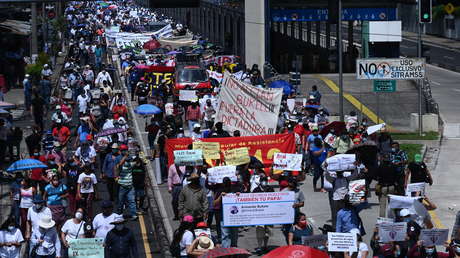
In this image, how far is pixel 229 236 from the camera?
19.0 meters

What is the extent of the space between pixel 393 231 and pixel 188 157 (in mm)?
6537

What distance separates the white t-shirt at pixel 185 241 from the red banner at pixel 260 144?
858cm

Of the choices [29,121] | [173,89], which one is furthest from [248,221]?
[173,89]

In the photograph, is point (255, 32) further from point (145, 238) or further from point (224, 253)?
point (224, 253)

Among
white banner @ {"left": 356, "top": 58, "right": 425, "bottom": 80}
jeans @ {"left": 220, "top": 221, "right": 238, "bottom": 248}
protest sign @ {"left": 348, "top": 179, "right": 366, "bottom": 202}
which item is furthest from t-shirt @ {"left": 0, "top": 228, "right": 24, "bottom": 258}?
white banner @ {"left": 356, "top": 58, "right": 425, "bottom": 80}

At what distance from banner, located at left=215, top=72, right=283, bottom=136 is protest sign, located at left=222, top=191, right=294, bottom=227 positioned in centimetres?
967

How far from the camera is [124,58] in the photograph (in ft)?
186

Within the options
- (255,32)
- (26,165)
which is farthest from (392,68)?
(255,32)

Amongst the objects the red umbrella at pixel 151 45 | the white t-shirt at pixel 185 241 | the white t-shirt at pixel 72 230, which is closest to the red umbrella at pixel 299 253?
the white t-shirt at pixel 185 241

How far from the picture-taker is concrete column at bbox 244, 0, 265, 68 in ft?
181

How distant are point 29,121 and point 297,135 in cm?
1375

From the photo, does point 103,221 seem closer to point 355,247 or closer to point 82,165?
point 355,247

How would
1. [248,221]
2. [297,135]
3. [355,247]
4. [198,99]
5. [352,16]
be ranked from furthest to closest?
[352,16]
[198,99]
[297,135]
[248,221]
[355,247]

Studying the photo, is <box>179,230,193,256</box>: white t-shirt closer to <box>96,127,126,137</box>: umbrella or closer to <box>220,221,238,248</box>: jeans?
<box>220,221,238,248</box>: jeans
